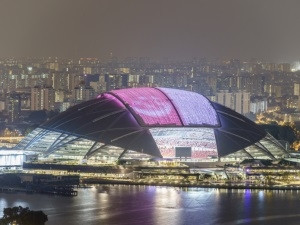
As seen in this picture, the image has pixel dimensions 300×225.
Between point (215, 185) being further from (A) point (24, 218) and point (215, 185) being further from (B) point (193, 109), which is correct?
(A) point (24, 218)

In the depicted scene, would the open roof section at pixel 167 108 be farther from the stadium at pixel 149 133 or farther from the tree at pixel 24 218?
the tree at pixel 24 218

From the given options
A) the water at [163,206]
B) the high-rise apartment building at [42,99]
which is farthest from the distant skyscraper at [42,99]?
the water at [163,206]

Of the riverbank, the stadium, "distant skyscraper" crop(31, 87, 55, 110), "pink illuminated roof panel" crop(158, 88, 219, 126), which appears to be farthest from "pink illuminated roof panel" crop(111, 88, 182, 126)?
"distant skyscraper" crop(31, 87, 55, 110)

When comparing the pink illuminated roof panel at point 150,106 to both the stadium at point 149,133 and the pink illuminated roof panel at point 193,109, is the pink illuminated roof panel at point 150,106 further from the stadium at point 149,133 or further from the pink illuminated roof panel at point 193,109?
the pink illuminated roof panel at point 193,109

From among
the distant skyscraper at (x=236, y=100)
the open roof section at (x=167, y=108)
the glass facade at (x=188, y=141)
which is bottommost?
the glass facade at (x=188, y=141)

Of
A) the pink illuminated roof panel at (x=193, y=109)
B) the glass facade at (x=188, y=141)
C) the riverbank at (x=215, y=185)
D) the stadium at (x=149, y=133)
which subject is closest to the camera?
the riverbank at (x=215, y=185)

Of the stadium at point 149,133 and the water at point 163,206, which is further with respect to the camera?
the stadium at point 149,133

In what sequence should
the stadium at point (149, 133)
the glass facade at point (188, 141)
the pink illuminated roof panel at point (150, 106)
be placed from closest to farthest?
the stadium at point (149, 133) → the glass facade at point (188, 141) → the pink illuminated roof panel at point (150, 106)

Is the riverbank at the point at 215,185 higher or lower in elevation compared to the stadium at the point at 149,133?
lower

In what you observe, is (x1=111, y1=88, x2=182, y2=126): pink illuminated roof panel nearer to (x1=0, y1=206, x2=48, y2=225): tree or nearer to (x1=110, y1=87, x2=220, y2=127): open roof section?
(x1=110, y1=87, x2=220, y2=127): open roof section
